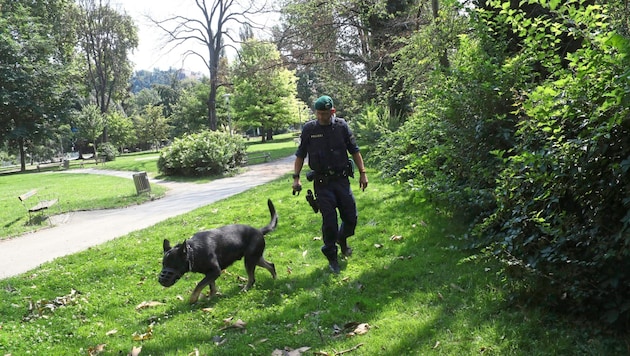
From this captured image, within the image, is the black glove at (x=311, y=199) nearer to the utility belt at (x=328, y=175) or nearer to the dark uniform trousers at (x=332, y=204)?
the dark uniform trousers at (x=332, y=204)

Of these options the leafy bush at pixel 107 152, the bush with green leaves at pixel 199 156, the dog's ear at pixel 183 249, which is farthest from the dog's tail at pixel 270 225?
the leafy bush at pixel 107 152

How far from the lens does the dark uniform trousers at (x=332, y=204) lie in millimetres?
5715

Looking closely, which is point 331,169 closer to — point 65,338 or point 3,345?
point 65,338

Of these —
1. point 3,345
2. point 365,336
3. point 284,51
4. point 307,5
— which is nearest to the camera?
point 365,336

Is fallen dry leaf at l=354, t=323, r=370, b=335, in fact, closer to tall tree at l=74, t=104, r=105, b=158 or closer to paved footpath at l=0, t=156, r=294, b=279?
paved footpath at l=0, t=156, r=294, b=279

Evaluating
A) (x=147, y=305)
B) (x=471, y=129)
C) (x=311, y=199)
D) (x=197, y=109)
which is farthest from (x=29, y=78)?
(x=471, y=129)

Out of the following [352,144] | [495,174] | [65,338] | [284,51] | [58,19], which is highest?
[58,19]

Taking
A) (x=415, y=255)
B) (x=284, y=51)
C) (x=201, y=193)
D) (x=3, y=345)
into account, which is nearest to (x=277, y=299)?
(x=415, y=255)

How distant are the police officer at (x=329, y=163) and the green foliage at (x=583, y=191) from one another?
217 centimetres

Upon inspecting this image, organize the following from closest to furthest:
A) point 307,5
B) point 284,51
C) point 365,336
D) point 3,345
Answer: point 365,336 < point 3,345 < point 307,5 < point 284,51

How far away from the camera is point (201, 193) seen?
15.5m

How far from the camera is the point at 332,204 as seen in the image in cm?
573

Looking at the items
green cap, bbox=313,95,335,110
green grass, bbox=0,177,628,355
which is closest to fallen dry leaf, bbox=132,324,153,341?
green grass, bbox=0,177,628,355

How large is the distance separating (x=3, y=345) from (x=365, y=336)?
376 centimetres
